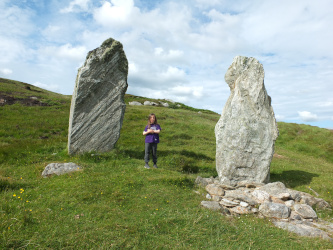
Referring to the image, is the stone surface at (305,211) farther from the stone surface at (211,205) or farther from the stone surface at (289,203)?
the stone surface at (211,205)

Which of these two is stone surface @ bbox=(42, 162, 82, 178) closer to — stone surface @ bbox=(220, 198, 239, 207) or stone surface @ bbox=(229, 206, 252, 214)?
stone surface @ bbox=(220, 198, 239, 207)

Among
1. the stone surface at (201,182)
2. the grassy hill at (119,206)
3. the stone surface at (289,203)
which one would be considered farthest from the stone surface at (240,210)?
the stone surface at (201,182)

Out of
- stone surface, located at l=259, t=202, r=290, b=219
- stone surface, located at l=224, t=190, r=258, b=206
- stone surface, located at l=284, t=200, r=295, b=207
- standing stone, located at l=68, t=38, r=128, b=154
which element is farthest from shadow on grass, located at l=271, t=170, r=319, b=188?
standing stone, located at l=68, t=38, r=128, b=154

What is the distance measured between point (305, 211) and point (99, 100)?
1365cm

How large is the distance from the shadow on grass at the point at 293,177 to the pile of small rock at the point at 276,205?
2905mm

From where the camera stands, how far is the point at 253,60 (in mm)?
14242

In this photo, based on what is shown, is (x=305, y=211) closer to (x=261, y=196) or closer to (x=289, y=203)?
(x=289, y=203)

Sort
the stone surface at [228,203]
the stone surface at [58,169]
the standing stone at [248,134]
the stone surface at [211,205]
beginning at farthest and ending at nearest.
Answer: the standing stone at [248,134]
the stone surface at [58,169]
the stone surface at [228,203]
the stone surface at [211,205]

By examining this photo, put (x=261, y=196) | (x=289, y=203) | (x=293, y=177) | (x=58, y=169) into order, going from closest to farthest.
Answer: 1. (x=289, y=203)
2. (x=261, y=196)
3. (x=58, y=169)
4. (x=293, y=177)

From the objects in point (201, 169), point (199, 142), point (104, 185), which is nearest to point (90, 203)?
point (104, 185)

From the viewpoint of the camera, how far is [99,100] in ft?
56.0

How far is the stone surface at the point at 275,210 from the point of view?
9.90 m

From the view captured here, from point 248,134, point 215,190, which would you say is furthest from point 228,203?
point 248,134

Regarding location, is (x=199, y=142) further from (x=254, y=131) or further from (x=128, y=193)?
(x=128, y=193)
